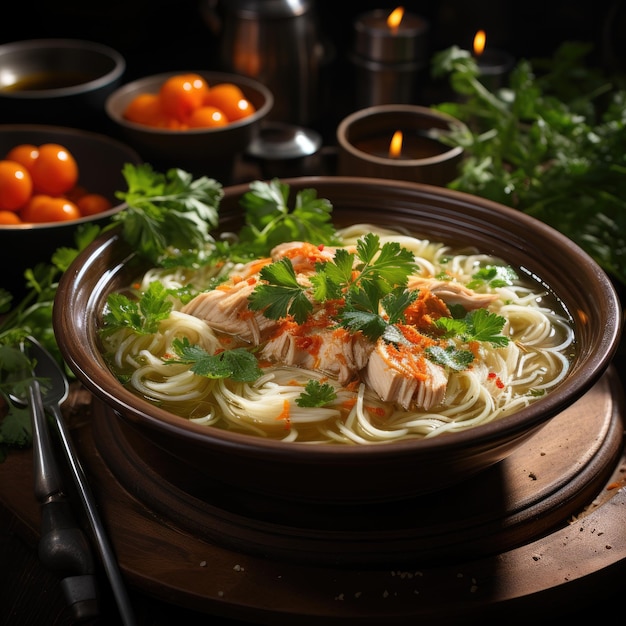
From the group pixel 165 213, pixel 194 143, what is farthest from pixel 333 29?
pixel 165 213

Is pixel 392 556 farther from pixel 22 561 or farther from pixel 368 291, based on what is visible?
pixel 22 561

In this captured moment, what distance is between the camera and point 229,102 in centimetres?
422

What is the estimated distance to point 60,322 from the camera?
241 cm

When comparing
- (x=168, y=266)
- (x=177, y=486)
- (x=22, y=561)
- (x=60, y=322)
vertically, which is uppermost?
(x=60, y=322)

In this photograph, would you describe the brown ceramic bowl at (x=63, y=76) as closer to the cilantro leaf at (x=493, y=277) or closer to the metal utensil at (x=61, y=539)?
the metal utensil at (x=61, y=539)

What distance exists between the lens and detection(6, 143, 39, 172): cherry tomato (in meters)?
3.80

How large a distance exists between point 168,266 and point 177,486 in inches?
34.1

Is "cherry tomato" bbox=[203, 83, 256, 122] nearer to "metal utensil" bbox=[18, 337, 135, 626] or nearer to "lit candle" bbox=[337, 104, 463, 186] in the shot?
"lit candle" bbox=[337, 104, 463, 186]

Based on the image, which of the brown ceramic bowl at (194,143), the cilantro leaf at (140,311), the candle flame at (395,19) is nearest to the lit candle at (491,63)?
the candle flame at (395,19)

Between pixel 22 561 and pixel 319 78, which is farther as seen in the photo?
pixel 319 78

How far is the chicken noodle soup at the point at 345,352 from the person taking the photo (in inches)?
96.0

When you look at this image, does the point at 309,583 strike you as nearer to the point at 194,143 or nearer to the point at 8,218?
the point at 8,218

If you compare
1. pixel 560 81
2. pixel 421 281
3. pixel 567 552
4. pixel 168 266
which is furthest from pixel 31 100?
pixel 567 552

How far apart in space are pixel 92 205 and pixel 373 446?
7.34 ft
